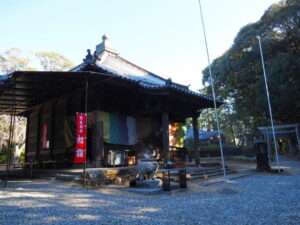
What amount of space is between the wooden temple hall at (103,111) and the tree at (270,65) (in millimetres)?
8869

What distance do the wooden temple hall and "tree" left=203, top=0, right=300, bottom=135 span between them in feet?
29.1

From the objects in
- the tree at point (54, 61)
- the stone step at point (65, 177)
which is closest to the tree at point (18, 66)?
the tree at point (54, 61)

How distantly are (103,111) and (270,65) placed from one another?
14.9 meters

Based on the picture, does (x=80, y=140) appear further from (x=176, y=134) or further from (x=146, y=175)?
(x=176, y=134)

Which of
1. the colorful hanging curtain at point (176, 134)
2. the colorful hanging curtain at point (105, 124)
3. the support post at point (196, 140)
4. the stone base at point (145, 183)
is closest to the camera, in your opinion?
the stone base at point (145, 183)

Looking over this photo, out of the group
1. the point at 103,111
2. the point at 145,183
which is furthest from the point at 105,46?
the point at 145,183

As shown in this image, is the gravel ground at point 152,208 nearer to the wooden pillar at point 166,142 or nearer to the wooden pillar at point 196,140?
the wooden pillar at point 166,142

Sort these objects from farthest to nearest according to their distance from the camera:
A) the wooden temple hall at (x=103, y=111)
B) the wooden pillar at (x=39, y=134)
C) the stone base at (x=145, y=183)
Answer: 1. the wooden pillar at (x=39, y=134)
2. the wooden temple hall at (x=103, y=111)
3. the stone base at (x=145, y=183)

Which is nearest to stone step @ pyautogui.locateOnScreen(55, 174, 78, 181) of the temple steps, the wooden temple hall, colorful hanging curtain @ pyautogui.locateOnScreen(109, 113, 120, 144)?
the wooden temple hall

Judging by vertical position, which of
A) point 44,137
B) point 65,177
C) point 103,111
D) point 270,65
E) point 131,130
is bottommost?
point 65,177

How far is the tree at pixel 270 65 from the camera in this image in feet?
57.4

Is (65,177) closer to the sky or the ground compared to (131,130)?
closer to the ground

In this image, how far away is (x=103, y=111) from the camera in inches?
422

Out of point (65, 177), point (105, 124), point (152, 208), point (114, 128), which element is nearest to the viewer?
point (152, 208)
